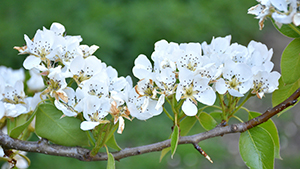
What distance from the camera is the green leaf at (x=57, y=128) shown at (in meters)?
0.75

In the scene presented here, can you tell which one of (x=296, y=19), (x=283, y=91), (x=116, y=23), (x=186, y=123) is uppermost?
(x=296, y=19)

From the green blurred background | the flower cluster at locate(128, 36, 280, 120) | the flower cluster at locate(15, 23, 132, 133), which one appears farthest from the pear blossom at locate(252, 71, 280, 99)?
the green blurred background

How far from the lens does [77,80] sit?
0.73 m

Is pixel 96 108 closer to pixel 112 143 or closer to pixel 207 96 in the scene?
pixel 112 143

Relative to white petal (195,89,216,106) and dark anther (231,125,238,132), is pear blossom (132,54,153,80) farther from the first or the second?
dark anther (231,125,238,132)

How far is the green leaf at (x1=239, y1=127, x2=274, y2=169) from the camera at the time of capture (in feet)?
2.44

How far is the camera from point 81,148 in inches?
30.3

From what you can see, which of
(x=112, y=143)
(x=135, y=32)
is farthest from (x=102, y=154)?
(x=135, y=32)

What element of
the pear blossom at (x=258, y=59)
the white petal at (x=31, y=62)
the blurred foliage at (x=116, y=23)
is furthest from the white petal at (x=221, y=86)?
the blurred foliage at (x=116, y=23)

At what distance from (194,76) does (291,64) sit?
0.26 meters

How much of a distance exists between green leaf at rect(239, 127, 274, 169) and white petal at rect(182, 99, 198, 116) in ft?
0.59

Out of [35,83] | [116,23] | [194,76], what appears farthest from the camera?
[116,23]

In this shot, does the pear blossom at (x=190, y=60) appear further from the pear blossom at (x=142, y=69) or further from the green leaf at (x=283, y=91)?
the green leaf at (x=283, y=91)

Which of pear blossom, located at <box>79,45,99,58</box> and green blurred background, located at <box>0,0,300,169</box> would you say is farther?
green blurred background, located at <box>0,0,300,169</box>
